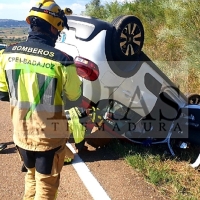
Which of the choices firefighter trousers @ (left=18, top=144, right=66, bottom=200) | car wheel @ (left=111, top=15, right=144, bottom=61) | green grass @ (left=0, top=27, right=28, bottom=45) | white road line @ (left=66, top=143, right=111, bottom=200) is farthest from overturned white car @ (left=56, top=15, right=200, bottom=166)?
firefighter trousers @ (left=18, top=144, right=66, bottom=200)

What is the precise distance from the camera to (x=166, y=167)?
12.9ft

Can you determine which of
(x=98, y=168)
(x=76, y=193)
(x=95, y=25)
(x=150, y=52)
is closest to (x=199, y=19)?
(x=150, y=52)

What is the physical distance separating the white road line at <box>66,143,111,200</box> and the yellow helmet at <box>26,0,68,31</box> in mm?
1821

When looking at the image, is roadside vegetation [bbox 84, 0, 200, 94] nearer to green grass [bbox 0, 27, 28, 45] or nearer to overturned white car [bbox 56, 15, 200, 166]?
overturned white car [bbox 56, 15, 200, 166]

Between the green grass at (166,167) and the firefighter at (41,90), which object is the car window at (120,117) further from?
the firefighter at (41,90)

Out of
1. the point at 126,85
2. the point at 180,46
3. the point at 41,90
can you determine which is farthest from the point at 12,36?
the point at 41,90

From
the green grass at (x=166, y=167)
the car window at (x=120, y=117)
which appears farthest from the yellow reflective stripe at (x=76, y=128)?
the green grass at (x=166, y=167)

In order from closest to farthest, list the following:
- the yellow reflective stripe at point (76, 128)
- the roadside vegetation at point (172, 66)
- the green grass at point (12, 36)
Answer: the roadside vegetation at point (172, 66), the yellow reflective stripe at point (76, 128), the green grass at point (12, 36)

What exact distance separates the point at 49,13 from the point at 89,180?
205 cm

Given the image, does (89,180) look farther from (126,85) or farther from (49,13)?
(49,13)

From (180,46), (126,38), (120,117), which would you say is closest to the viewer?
(126,38)

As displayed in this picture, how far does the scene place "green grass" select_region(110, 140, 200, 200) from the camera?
137 inches

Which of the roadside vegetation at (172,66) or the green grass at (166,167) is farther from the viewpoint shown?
the roadside vegetation at (172,66)

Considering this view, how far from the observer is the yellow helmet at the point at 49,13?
2451 mm
